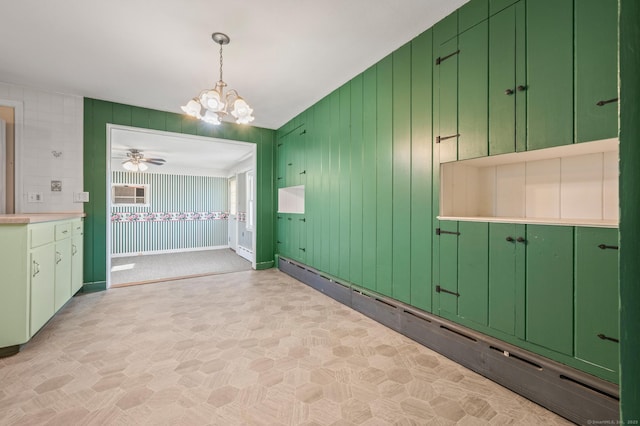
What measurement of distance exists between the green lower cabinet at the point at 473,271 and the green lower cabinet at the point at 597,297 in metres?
0.50

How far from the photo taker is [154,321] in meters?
2.87

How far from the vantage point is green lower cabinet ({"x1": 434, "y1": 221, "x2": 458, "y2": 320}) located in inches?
86.7

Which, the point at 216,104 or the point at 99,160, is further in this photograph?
the point at 99,160

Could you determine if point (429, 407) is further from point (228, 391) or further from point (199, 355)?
point (199, 355)

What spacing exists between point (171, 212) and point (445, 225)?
7746 mm

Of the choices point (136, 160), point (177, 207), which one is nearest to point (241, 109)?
point (136, 160)

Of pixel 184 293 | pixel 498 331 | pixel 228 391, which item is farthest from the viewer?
pixel 184 293

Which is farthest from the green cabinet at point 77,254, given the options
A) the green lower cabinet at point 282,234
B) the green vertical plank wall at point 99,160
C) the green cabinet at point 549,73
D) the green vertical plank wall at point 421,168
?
the green cabinet at point 549,73

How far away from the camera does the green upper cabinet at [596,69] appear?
1.46m

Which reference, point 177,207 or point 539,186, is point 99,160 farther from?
point 539,186

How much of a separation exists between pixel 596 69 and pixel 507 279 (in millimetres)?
1309

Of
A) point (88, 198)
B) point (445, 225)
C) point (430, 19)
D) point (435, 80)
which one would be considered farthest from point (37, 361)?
point (430, 19)

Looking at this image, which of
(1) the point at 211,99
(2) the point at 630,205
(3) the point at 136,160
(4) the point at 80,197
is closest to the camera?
(2) the point at 630,205

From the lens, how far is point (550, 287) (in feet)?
5.58
